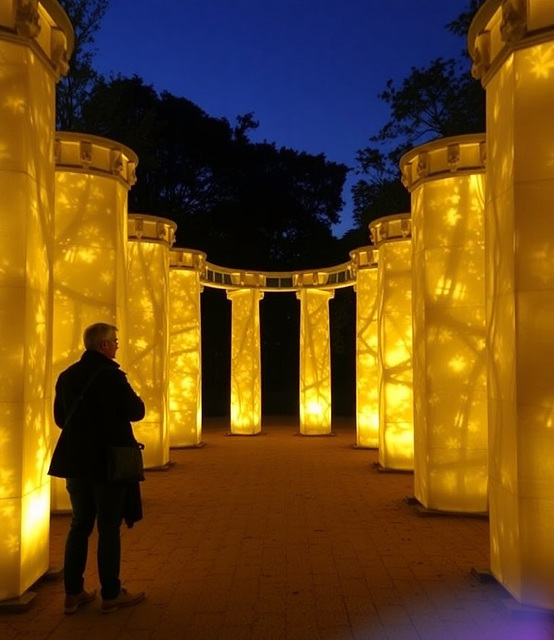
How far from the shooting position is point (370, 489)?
10047 millimetres

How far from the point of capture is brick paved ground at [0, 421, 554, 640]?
14.7ft

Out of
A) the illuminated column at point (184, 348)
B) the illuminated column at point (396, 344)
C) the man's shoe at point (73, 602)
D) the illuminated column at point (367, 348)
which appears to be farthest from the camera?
the illuminated column at point (184, 348)

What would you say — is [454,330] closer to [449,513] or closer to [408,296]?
[449,513]

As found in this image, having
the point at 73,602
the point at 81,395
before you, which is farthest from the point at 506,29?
the point at 73,602

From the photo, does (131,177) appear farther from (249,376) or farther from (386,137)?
(386,137)

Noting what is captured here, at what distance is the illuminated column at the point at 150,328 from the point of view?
12086 mm

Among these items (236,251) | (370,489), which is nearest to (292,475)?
(370,489)

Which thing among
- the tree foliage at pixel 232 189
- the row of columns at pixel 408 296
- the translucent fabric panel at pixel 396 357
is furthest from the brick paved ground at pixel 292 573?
the tree foliage at pixel 232 189

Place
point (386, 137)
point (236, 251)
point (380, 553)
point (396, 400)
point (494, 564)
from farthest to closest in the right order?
1. point (236, 251)
2. point (386, 137)
3. point (396, 400)
4. point (380, 553)
5. point (494, 564)

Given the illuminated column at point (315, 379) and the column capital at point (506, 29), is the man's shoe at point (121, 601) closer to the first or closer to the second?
the column capital at point (506, 29)

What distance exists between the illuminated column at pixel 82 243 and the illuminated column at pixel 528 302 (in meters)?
5.05

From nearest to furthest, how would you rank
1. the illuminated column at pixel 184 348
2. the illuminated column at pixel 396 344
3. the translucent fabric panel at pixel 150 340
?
the illuminated column at pixel 396 344 < the translucent fabric panel at pixel 150 340 < the illuminated column at pixel 184 348

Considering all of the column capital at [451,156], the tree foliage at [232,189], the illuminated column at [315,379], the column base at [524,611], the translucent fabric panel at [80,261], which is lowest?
the column base at [524,611]

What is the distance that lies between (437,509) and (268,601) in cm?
369
